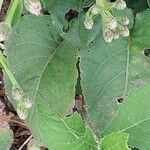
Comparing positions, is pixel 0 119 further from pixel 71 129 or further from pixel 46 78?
pixel 71 129

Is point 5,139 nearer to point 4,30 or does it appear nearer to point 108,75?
point 108,75

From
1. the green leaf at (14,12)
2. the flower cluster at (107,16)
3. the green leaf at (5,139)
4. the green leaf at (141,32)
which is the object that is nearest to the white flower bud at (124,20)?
the flower cluster at (107,16)

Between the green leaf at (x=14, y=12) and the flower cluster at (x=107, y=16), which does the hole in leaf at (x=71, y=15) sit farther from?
the flower cluster at (x=107, y=16)

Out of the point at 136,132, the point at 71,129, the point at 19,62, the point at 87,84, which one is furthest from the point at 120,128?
the point at 19,62

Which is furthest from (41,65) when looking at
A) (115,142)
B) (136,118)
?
(115,142)

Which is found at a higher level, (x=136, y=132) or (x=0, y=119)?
(x=136, y=132)
